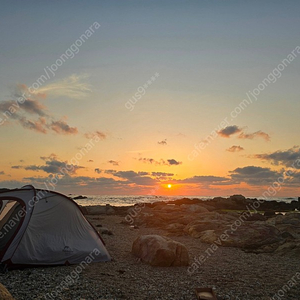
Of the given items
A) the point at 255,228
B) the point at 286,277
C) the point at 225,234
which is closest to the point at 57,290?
the point at 286,277

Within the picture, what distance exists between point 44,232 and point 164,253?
5.31 m

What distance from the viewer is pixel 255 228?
20.2 meters

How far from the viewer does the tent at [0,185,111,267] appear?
466 inches

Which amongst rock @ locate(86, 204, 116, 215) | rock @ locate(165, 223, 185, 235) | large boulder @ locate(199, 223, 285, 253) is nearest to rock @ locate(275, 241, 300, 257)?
large boulder @ locate(199, 223, 285, 253)

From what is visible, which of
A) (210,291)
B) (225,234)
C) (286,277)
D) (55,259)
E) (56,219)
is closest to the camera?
(210,291)

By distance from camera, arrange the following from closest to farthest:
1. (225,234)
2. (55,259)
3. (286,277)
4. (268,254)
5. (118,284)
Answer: (118,284) < (286,277) < (55,259) < (268,254) < (225,234)

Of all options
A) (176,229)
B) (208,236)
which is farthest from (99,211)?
(208,236)

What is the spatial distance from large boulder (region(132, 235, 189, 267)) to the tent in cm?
198

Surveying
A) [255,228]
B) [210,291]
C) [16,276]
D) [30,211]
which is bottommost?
[16,276]

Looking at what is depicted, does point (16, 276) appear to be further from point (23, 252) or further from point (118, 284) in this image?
point (118, 284)

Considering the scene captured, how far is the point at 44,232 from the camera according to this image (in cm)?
1258

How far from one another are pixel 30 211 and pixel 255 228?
14941 mm

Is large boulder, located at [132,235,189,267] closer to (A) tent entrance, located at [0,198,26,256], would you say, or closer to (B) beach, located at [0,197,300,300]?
(B) beach, located at [0,197,300,300]

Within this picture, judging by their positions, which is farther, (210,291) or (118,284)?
(118,284)
